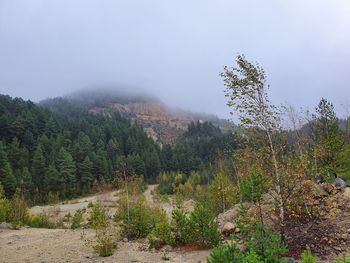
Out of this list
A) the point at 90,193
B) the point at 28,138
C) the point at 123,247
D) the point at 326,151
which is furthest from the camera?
the point at 28,138

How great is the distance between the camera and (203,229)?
1650cm

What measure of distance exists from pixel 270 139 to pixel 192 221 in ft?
16.8

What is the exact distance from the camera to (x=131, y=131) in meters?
135

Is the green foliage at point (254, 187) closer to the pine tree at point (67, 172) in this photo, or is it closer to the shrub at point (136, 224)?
the shrub at point (136, 224)

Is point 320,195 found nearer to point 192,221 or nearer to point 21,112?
point 192,221

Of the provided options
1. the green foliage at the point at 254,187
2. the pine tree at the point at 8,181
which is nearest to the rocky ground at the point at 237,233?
the green foliage at the point at 254,187

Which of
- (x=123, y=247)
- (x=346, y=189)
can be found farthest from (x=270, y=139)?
(x=123, y=247)

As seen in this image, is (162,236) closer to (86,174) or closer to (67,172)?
(67,172)

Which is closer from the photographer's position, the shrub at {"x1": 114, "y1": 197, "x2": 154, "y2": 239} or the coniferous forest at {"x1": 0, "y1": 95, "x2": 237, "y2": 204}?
the shrub at {"x1": 114, "y1": 197, "x2": 154, "y2": 239}

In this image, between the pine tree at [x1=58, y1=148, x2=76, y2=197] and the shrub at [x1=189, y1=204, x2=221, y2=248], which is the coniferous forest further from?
the shrub at [x1=189, y1=204, x2=221, y2=248]

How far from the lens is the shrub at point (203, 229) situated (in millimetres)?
16281

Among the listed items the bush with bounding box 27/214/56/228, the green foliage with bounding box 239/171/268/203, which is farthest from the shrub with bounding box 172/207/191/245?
the bush with bounding box 27/214/56/228

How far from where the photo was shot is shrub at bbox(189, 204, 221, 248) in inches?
641

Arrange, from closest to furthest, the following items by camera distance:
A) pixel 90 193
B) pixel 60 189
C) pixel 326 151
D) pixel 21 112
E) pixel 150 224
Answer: pixel 150 224 → pixel 326 151 → pixel 60 189 → pixel 90 193 → pixel 21 112
